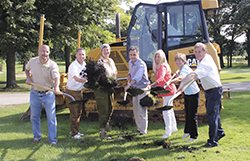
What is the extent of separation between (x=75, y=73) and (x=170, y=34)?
2866 millimetres

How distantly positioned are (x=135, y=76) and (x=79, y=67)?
1259 mm

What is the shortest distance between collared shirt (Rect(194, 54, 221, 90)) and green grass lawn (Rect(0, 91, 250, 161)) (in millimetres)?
1219

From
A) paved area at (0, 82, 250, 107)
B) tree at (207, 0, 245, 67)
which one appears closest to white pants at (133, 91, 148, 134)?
paved area at (0, 82, 250, 107)

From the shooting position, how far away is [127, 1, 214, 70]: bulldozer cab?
5.84 metres

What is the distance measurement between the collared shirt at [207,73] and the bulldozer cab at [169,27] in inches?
68.0

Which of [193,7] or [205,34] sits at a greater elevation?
[193,7]

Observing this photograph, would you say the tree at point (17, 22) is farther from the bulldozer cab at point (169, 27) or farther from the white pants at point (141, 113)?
the white pants at point (141, 113)

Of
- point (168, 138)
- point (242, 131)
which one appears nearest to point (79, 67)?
point (168, 138)

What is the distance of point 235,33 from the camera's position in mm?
43844

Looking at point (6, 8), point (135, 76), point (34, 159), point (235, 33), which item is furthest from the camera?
point (235, 33)

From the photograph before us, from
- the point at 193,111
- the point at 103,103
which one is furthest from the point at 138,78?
the point at 193,111

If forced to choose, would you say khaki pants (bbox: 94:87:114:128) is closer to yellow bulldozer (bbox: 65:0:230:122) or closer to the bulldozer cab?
yellow bulldozer (bbox: 65:0:230:122)

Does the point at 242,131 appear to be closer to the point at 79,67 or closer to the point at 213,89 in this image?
the point at 213,89

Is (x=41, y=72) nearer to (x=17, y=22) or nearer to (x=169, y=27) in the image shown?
(x=169, y=27)
